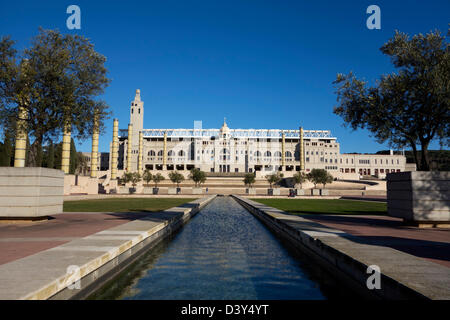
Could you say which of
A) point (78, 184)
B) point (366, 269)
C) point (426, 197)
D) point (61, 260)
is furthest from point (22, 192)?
point (78, 184)

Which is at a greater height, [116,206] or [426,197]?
[426,197]

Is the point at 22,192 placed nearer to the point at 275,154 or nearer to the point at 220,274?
the point at 220,274

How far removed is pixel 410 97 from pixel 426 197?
5.80 m

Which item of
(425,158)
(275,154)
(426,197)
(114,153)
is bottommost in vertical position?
(426,197)

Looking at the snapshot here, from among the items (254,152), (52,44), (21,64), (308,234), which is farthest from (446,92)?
(254,152)

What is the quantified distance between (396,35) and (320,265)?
51.5ft

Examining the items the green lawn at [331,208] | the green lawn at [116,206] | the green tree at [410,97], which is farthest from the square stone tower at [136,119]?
the green tree at [410,97]

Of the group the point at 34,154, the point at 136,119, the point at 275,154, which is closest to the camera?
the point at 34,154

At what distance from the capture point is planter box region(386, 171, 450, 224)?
45.8 feet

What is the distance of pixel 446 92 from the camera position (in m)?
14.9

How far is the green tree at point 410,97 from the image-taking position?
51.0 feet

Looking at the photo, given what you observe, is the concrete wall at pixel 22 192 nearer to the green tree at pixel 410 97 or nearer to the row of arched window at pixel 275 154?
the green tree at pixel 410 97

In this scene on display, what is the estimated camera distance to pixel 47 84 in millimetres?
16297
